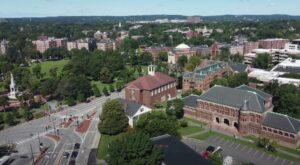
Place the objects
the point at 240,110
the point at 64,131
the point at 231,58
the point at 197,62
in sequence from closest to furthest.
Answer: the point at 240,110 < the point at 64,131 < the point at 197,62 < the point at 231,58

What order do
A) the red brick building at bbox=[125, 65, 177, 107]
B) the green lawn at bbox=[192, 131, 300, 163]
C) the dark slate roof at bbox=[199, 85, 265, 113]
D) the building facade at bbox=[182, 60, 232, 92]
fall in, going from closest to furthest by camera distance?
1. the green lawn at bbox=[192, 131, 300, 163]
2. the dark slate roof at bbox=[199, 85, 265, 113]
3. the red brick building at bbox=[125, 65, 177, 107]
4. the building facade at bbox=[182, 60, 232, 92]

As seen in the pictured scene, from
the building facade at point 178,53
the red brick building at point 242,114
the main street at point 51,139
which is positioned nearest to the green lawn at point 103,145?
the main street at point 51,139

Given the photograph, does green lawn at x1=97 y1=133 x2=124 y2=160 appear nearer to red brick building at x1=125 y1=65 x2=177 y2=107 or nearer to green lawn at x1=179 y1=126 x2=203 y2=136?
green lawn at x1=179 y1=126 x2=203 y2=136

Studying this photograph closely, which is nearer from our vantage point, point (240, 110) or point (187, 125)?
point (240, 110)

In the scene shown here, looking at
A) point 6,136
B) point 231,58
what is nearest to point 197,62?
point 231,58

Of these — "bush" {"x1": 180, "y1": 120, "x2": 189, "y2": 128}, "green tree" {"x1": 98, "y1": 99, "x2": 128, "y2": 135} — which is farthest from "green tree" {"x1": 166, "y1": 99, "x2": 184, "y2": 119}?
"green tree" {"x1": 98, "y1": 99, "x2": 128, "y2": 135}

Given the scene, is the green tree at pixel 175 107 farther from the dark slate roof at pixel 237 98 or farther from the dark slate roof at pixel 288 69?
the dark slate roof at pixel 288 69

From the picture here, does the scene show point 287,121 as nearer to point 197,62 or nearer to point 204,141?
point 204,141
